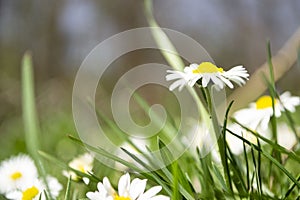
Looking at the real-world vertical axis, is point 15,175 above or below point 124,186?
above

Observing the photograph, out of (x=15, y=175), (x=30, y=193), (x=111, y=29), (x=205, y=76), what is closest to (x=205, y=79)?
(x=205, y=76)

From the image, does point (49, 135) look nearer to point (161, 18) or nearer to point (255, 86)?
point (255, 86)

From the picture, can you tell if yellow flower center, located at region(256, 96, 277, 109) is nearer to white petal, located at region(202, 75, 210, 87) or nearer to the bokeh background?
white petal, located at region(202, 75, 210, 87)

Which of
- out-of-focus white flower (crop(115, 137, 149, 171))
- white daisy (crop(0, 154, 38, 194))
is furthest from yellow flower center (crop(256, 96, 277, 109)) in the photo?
white daisy (crop(0, 154, 38, 194))

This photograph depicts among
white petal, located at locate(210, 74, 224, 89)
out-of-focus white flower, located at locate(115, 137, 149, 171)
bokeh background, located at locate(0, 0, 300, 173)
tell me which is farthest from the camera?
bokeh background, located at locate(0, 0, 300, 173)

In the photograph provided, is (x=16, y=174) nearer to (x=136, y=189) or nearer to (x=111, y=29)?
(x=136, y=189)

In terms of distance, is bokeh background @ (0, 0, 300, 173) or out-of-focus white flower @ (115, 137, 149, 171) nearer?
out-of-focus white flower @ (115, 137, 149, 171)
